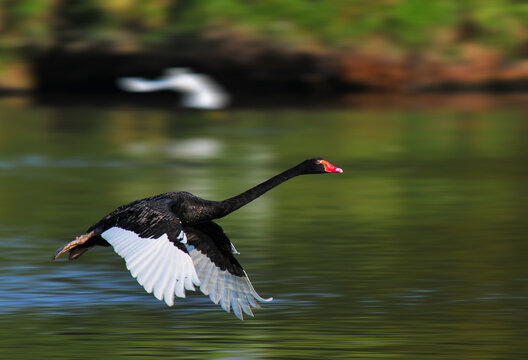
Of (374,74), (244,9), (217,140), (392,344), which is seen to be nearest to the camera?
(392,344)

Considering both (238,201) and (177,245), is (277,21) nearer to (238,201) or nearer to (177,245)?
(238,201)

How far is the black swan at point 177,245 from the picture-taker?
8.87 m

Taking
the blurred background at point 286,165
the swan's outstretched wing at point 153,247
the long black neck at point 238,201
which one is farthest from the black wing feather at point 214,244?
the swan's outstretched wing at point 153,247

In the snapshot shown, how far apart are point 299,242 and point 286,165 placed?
8183 mm

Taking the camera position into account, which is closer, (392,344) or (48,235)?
(392,344)

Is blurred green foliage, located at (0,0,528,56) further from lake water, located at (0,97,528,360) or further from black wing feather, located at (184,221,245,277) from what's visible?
black wing feather, located at (184,221,245,277)

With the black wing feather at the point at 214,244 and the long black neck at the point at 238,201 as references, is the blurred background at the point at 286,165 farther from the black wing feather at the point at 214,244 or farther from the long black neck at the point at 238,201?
the long black neck at the point at 238,201

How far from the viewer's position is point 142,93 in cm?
4431

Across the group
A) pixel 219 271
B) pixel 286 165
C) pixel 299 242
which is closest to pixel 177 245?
pixel 219 271

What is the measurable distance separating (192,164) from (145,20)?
2621 centimetres

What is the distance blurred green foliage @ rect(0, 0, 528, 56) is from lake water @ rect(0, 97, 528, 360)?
1640 centimetres

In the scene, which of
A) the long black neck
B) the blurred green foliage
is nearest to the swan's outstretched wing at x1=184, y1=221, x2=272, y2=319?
the long black neck

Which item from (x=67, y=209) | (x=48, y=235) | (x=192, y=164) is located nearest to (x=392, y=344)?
(x=48, y=235)

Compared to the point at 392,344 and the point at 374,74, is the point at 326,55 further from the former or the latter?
the point at 392,344
